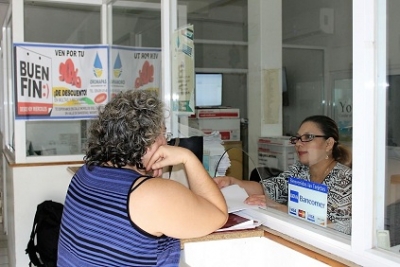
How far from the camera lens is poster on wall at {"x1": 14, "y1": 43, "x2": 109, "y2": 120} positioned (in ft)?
10.9

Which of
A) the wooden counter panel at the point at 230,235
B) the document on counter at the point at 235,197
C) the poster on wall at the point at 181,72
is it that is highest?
the poster on wall at the point at 181,72

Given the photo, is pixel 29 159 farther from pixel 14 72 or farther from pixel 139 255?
pixel 139 255

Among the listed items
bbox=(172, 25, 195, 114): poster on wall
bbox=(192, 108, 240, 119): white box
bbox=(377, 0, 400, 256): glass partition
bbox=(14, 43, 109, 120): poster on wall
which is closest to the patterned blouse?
bbox=(377, 0, 400, 256): glass partition

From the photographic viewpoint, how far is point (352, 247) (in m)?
1.22

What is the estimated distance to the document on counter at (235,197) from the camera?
1.71 m

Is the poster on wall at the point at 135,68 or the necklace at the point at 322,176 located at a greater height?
the poster on wall at the point at 135,68

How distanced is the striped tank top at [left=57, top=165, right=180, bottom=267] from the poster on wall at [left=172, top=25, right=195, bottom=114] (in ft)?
4.25

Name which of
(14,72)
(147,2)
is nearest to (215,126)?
(147,2)

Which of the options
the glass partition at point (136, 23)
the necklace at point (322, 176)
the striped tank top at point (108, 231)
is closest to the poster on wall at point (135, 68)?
the glass partition at point (136, 23)

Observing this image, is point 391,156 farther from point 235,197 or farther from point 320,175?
point 235,197

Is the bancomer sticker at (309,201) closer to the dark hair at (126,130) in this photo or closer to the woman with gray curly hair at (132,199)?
the woman with gray curly hair at (132,199)

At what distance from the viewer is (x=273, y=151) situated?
3682 millimetres

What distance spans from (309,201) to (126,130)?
0.63 m

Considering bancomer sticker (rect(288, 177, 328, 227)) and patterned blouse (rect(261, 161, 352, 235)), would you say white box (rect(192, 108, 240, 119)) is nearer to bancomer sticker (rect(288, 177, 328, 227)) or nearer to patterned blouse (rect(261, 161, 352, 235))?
patterned blouse (rect(261, 161, 352, 235))
